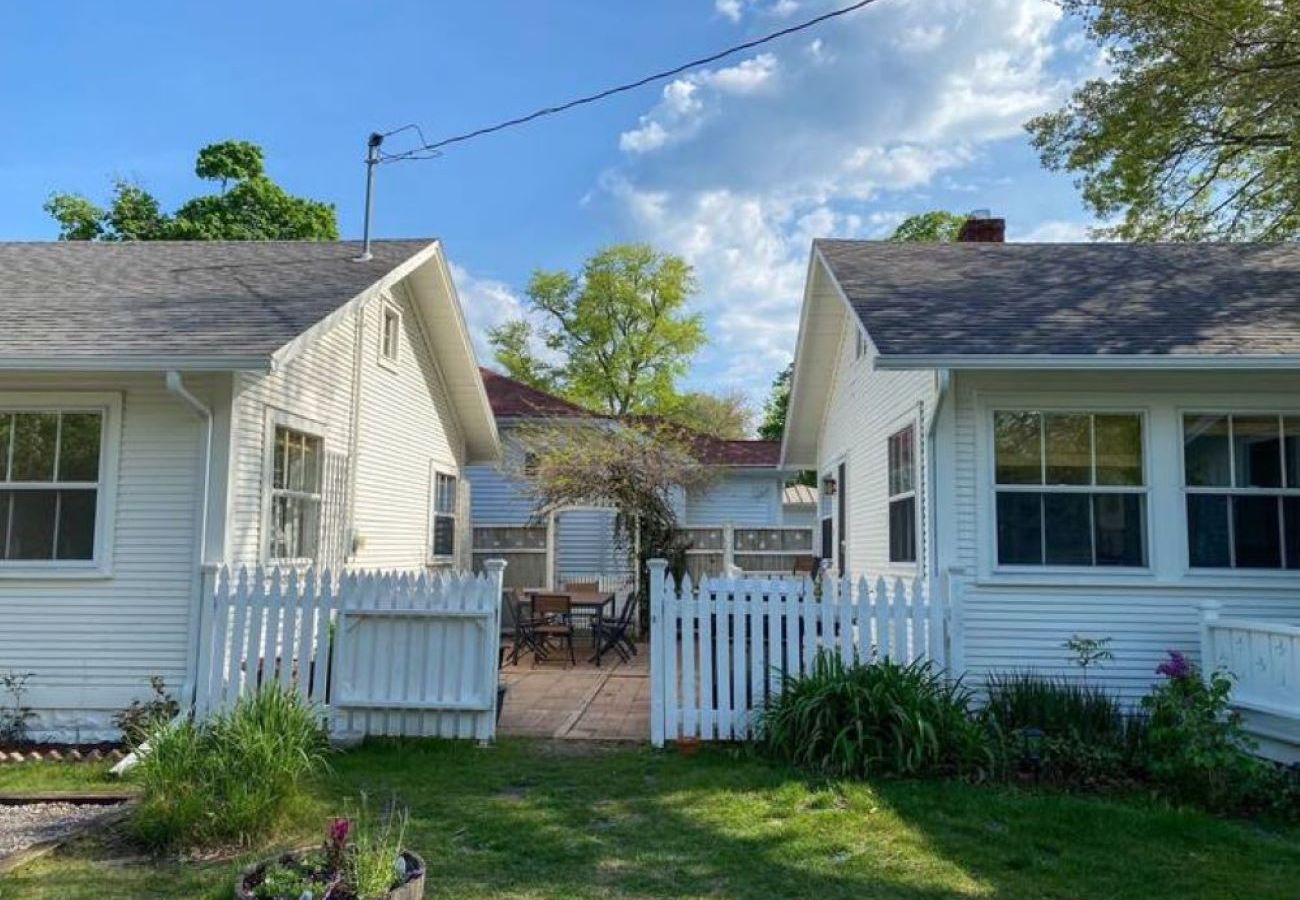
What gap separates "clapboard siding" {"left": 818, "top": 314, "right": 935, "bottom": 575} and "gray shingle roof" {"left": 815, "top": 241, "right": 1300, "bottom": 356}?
25.8 inches

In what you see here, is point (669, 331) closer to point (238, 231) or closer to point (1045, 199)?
point (238, 231)

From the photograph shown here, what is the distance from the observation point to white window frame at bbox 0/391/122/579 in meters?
6.90

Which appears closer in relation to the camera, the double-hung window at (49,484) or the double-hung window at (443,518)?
the double-hung window at (49,484)

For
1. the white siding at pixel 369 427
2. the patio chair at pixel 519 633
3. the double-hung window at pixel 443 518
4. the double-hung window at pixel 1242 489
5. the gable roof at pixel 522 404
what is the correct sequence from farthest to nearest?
the gable roof at pixel 522 404, the double-hung window at pixel 443 518, the patio chair at pixel 519 633, the white siding at pixel 369 427, the double-hung window at pixel 1242 489

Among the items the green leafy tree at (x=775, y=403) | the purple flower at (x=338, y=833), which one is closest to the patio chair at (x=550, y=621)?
the purple flower at (x=338, y=833)

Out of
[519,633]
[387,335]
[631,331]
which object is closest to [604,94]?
[387,335]

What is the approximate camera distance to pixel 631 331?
36.6 metres

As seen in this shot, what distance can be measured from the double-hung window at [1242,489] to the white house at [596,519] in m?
8.65

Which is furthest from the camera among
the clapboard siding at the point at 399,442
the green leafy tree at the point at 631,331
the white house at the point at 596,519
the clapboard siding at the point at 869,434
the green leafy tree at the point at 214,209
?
the green leafy tree at the point at 631,331

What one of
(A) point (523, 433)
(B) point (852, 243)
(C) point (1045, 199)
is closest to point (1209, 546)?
(B) point (852, 243)

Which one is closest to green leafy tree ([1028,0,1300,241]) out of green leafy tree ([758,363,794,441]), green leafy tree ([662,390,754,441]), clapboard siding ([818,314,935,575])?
clapboard siding ([818,314,935,575])

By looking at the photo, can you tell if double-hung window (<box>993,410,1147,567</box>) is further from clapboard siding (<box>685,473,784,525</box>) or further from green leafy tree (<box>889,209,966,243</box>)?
green leafy tree (<box>889,209,966,243</box>)

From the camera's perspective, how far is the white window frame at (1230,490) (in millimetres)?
6934

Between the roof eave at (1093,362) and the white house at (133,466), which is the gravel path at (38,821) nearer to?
the white house at (133,466)
